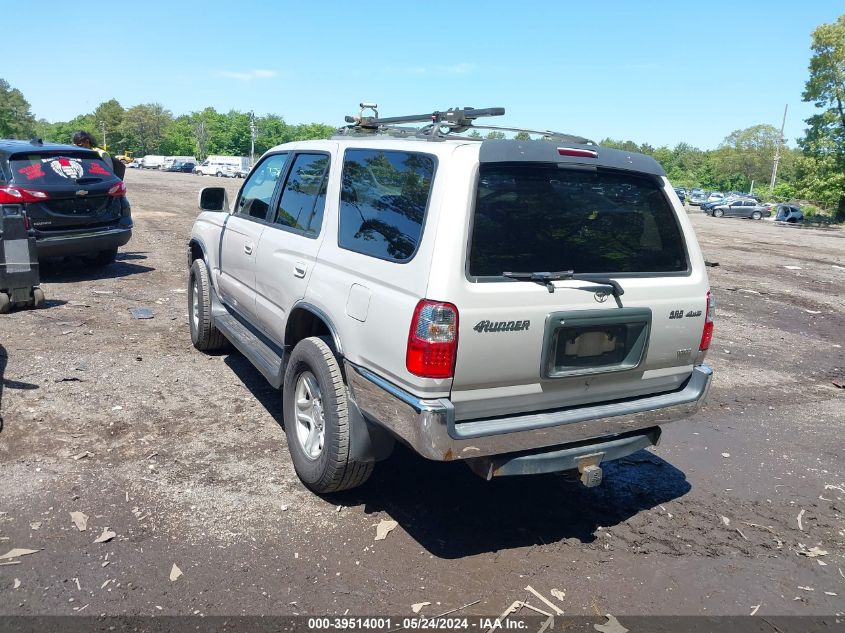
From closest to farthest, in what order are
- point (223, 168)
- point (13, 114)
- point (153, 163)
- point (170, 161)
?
point (223, 168), point (170, 161), point (153, 163), point (13, 114)

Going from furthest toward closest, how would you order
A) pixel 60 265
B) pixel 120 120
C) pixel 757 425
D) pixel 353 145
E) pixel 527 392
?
pixel 120 120 < pixel 60 265 < pixel 757 425 < pixel 353 145 < pixel 527 392

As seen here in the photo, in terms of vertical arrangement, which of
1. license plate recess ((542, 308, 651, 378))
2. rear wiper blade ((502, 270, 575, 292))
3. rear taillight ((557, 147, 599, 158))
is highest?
rear taillight ((557, 147, 599, 158))

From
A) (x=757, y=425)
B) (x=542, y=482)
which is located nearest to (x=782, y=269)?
(x=757, y=425)

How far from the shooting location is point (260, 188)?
18.0 feet

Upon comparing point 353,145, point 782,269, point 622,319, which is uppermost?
point 353,145

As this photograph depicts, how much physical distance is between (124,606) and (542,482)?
263 centimetres

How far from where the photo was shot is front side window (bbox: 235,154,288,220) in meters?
5.24

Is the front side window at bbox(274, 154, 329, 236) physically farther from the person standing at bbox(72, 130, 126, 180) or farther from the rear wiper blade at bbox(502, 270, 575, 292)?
the person standing at bbox(72, 130, 126, 180)

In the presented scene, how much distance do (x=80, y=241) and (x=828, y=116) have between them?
1952 inches

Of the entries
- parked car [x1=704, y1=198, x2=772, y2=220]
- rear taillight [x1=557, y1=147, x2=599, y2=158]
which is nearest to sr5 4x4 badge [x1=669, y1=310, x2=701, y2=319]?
rear taillight [x1=557, y1=147, x2=599, y2=158]

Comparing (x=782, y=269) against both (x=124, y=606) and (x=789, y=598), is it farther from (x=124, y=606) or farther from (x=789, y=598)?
(x=124, y=606)

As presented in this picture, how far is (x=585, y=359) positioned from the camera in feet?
11.6

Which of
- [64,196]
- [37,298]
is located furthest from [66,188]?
[37,298]

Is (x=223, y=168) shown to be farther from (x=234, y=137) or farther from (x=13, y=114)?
(x=13, y=114)
